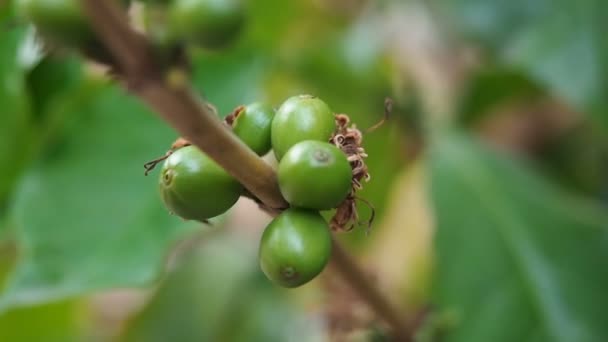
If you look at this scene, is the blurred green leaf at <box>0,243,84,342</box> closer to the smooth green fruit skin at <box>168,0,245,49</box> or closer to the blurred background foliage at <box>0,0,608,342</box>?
the blurred background foliage at <box>0,0,608,342</box>

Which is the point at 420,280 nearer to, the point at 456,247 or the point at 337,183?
the point at 456,247

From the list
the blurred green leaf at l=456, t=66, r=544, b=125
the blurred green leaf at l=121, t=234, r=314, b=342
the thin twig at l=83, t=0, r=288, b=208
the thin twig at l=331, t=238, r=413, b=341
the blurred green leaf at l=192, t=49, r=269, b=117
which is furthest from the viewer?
the blurred green leaf at l=456, t=66, r=544, b=125

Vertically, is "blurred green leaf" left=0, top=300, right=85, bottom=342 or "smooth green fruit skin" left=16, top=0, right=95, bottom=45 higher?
"smooth green fruit skin" left=16, top=0, right=95, bottom=45

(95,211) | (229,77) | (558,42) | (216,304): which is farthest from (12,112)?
(558,42)

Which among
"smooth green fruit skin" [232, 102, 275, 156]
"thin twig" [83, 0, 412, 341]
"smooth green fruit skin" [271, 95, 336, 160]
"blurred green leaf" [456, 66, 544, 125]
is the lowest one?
"blurred green leaf" [456, 66, 544, 125]

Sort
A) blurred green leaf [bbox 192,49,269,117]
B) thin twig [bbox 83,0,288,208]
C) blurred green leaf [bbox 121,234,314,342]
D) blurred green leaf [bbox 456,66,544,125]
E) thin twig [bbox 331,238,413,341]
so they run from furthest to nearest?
blurred green leaf [bbox 456,66,544,125]
blurred green leaf [bbox 121,234,314,342]
blurred green leaf [bbox 192,49,269,117]
thin twig [bbox 331,238,413,341]
thin twig [bbox 83,0,288,208]

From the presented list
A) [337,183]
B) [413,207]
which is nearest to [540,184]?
[413,207]

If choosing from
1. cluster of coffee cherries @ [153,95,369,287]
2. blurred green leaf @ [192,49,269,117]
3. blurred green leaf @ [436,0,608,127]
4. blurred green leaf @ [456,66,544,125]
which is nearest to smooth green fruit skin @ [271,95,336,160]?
cluster of coffee cherries @ [153,95,369,287]
